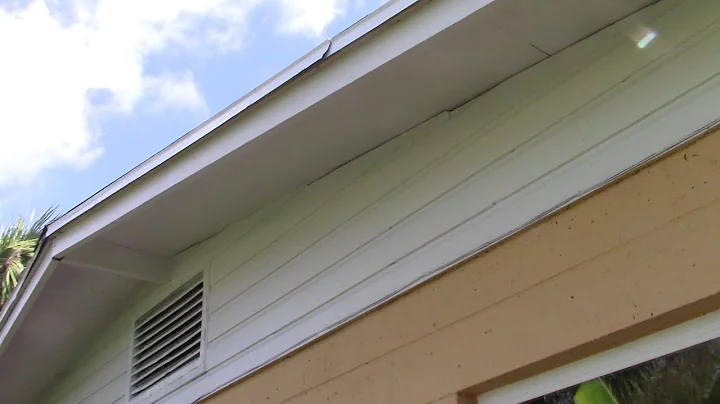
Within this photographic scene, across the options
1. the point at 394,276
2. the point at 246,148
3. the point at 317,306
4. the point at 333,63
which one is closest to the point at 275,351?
the point at 317,306

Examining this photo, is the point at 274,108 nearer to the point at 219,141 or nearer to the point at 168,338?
the point at 219,141

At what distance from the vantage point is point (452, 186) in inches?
114

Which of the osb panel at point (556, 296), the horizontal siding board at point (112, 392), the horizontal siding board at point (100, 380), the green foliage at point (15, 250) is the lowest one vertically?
the osb panel at point (556, 296)

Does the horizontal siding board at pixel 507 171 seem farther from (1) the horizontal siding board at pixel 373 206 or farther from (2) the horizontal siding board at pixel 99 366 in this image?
(2) the horizontal siding board at pixel 99 366

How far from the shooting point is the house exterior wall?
240 cm

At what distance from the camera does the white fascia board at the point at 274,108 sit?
8.50ft

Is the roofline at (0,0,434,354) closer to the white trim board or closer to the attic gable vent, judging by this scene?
the attic gable vent

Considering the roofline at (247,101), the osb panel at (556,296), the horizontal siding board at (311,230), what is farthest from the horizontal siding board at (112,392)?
the osb panel at (556,296)

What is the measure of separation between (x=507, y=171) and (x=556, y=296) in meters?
0.58

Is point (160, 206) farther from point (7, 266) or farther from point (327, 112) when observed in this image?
point (7, 266)

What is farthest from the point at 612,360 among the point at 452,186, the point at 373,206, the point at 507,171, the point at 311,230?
the point at 311,230

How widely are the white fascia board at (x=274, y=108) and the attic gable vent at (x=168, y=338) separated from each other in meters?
0.75

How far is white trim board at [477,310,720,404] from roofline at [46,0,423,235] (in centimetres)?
142

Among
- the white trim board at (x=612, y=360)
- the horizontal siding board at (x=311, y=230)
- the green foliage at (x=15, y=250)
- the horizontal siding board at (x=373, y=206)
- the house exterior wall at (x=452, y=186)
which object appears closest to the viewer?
the white trim board at (x=612, y=360)
